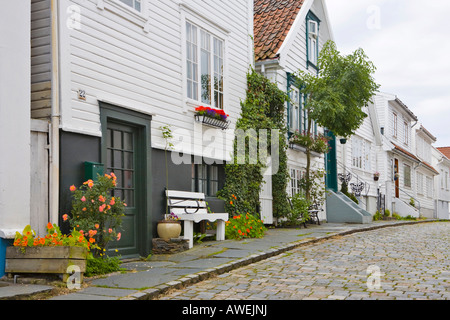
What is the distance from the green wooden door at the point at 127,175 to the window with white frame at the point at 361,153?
16.5 meters

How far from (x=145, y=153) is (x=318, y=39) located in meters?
11.9

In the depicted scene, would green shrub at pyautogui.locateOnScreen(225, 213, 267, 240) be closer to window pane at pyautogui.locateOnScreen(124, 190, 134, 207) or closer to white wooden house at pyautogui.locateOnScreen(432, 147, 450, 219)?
window pane at pyautogui.locateOnScreen(124, 190, 134, 207)

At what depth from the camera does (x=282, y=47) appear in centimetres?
1560

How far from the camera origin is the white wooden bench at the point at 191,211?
391 inches

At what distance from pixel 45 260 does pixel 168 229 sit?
3200 millimetres

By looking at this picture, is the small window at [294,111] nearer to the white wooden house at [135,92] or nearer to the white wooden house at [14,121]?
the white wooden house at [135,92]

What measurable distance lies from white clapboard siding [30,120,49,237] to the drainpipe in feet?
0.24

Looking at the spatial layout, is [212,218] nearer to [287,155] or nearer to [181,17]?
[181,17]

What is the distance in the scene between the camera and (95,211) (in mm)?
7449

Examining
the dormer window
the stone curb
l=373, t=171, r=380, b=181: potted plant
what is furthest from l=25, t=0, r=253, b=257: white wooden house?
l=373, t=171, r=380, b=181: potted plant

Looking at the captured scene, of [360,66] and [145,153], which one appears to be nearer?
[145,153]

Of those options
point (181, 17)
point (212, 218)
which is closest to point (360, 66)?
point (181, 17)

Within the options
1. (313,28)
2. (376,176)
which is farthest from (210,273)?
(376,176)

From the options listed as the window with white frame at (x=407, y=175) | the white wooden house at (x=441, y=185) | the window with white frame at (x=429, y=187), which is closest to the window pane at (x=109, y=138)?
the window with white frame at (x=407, y=175)
